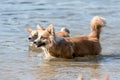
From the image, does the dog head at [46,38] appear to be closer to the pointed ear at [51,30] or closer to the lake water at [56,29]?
the pointed ear at [51,30]

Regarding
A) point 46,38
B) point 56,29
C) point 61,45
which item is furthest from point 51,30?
point 56,29

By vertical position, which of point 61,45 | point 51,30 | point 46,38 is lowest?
point 61,45

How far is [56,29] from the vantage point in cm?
1138

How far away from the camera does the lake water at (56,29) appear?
7759 mm

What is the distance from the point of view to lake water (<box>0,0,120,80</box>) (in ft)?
25.5

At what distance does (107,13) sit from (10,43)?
476 centimetres

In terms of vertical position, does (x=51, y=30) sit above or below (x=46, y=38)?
above

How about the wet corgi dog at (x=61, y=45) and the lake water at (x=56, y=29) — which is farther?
the wet corgi dog at (x=61, y=45)

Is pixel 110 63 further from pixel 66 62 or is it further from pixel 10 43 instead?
pixel 10 43

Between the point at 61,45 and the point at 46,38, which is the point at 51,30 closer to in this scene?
the point at 46,38

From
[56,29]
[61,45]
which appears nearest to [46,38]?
[61,45]

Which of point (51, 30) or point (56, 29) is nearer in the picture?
point (51, 30)

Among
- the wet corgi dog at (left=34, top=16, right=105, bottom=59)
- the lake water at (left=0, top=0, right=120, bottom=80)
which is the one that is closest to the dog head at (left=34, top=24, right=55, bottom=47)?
the wet corgi dog at (left=34, top=16, right=105, bottom=59)

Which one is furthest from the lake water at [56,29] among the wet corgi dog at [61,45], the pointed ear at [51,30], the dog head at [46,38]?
the pointed ear at [51,30]
